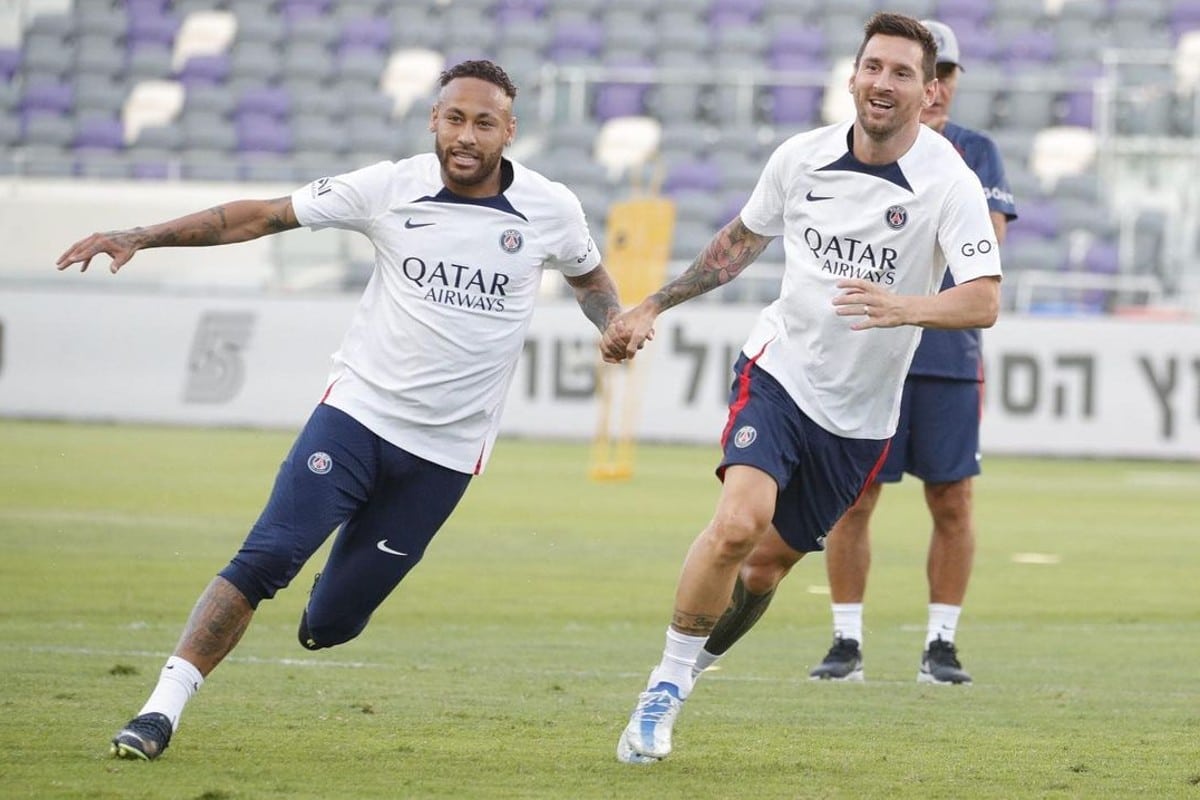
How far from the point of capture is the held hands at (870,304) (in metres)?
6.28

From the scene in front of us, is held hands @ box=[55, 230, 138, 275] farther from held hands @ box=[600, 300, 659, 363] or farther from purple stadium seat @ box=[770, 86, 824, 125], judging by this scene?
purple stadium seat @ box=[770, 86, 824, 125]

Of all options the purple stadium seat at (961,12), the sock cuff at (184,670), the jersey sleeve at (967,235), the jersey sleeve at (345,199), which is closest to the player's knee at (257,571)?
the sock cuff at (184,670)

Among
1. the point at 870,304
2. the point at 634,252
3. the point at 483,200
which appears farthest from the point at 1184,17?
the point at 870,304

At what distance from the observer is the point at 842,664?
28.5ft

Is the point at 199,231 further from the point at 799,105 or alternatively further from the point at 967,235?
the point at 799,105

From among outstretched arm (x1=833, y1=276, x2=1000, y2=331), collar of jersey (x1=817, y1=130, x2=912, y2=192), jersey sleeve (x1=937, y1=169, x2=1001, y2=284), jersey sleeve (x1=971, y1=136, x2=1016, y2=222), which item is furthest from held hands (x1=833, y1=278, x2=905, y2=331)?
jersey sleeve (x1=971, y1=136, x2=1016, y2=222)

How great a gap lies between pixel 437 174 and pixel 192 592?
4.92 m

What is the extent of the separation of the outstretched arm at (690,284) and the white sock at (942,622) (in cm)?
225

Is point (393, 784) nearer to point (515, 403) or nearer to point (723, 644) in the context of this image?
point (723, 644)

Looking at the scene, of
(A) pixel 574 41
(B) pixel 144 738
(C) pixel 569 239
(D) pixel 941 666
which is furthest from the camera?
(A) pixel 574 41

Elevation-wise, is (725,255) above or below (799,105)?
above

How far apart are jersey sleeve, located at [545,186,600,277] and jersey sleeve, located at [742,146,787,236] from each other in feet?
1.80

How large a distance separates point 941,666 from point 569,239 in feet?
9.23

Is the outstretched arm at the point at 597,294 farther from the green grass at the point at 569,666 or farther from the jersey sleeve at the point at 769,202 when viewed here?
the green grass at the point at 569,666
